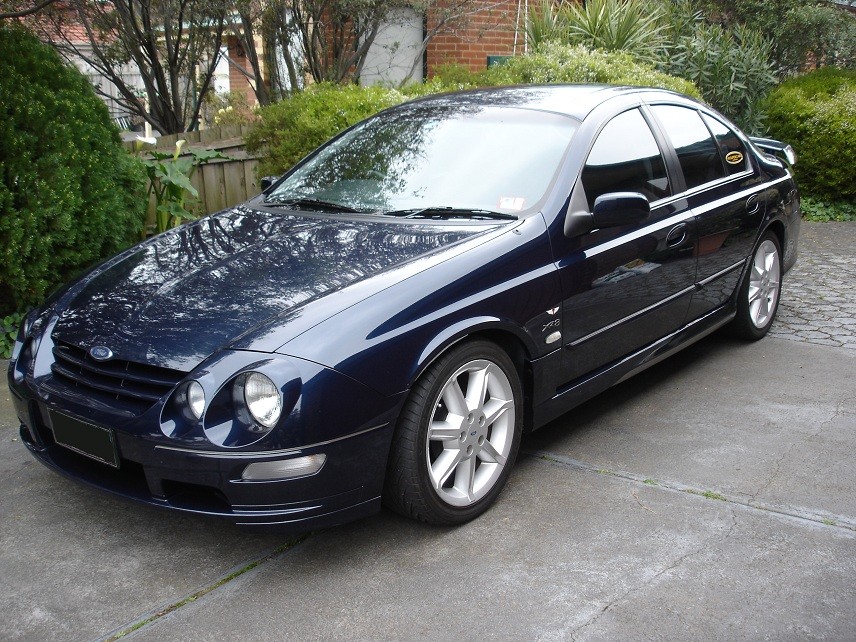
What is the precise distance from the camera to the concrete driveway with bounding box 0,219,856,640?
9.76 feet

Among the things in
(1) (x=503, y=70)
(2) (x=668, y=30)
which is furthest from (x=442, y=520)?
(2) (x=668, y=30)

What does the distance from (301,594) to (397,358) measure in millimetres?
863

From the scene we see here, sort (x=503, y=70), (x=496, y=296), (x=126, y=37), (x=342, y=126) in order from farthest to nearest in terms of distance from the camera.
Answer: (x=503, y=70), (x=126, y=37), (x=342, y=126), (x=496, y=296)

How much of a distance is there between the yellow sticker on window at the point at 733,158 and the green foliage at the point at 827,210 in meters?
5.17

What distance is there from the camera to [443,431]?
11.2ft

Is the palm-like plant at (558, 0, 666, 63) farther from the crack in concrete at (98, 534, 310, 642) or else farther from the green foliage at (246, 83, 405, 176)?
the crack in concrete at (98, 534, 310, 642)

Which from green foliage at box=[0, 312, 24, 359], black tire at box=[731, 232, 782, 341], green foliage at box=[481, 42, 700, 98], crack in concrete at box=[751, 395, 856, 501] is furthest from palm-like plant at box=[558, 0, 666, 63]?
green foliage at box=[0, 312, 24, 359]

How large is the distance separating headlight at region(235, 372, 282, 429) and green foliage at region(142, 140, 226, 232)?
3895 mm

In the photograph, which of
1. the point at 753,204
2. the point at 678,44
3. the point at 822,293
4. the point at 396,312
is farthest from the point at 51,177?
the point at 678,44

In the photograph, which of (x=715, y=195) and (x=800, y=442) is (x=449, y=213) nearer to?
(x=715, y=195)

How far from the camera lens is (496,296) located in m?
3.61

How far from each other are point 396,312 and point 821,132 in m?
8.22

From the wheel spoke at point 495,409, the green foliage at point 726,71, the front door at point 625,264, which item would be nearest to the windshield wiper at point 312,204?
the front door at point 625,264

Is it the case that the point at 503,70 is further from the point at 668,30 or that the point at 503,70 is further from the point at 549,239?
the point at 549,239
